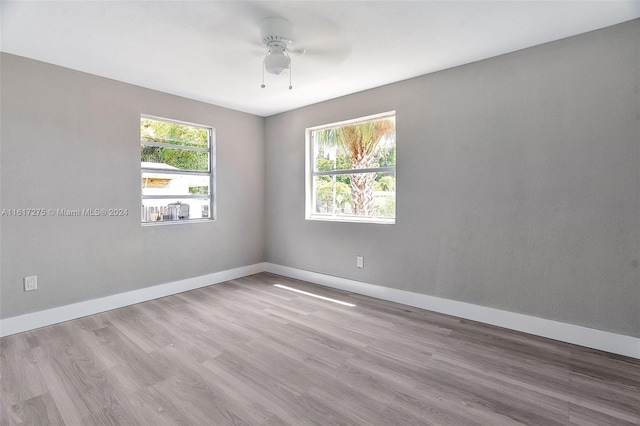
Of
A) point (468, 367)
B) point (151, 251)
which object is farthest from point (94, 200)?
point (468, 367)

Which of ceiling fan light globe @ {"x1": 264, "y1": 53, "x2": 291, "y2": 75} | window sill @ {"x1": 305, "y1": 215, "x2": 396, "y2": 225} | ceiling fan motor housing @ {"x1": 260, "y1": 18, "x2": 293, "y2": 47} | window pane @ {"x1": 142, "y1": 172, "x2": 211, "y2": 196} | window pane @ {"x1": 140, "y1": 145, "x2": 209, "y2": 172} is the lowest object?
window sill @ {"x1": 305, "y1": 215, "x2": 396, "y2": 225}

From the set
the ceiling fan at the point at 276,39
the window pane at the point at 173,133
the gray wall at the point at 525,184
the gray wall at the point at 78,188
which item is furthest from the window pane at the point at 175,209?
the ceiling fan at the point at 276,39

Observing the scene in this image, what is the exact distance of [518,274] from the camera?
2.73 meters

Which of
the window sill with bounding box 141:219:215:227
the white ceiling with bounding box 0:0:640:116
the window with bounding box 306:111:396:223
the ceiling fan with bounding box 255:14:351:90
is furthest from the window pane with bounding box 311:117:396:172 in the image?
the window sill with bounding box 141:219:215:227

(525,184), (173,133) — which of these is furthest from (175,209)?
(525,184)

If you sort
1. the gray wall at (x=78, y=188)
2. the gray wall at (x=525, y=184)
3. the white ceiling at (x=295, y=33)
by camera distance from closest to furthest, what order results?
the white ceiling at (x=295, y=33)
the gray wall at (x=525, y=184)
the gray wall at (x=78, y=188)

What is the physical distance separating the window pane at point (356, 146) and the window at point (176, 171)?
152 centimetres

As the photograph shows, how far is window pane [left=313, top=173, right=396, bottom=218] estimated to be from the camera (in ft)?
11.9

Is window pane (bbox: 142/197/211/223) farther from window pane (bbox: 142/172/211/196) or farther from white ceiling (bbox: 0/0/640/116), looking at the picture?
white ceiling (bbox: 0/0/640/116)

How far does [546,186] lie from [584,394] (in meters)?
1.54

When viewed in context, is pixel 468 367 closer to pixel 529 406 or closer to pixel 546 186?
pixel 529 406

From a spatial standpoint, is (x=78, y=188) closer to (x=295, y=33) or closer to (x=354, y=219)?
(x=295, y=33)

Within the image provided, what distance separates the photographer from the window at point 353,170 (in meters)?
3.63

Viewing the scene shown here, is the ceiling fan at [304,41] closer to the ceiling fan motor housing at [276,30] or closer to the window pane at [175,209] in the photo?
the ceiling fan motor housing at [276,30]
